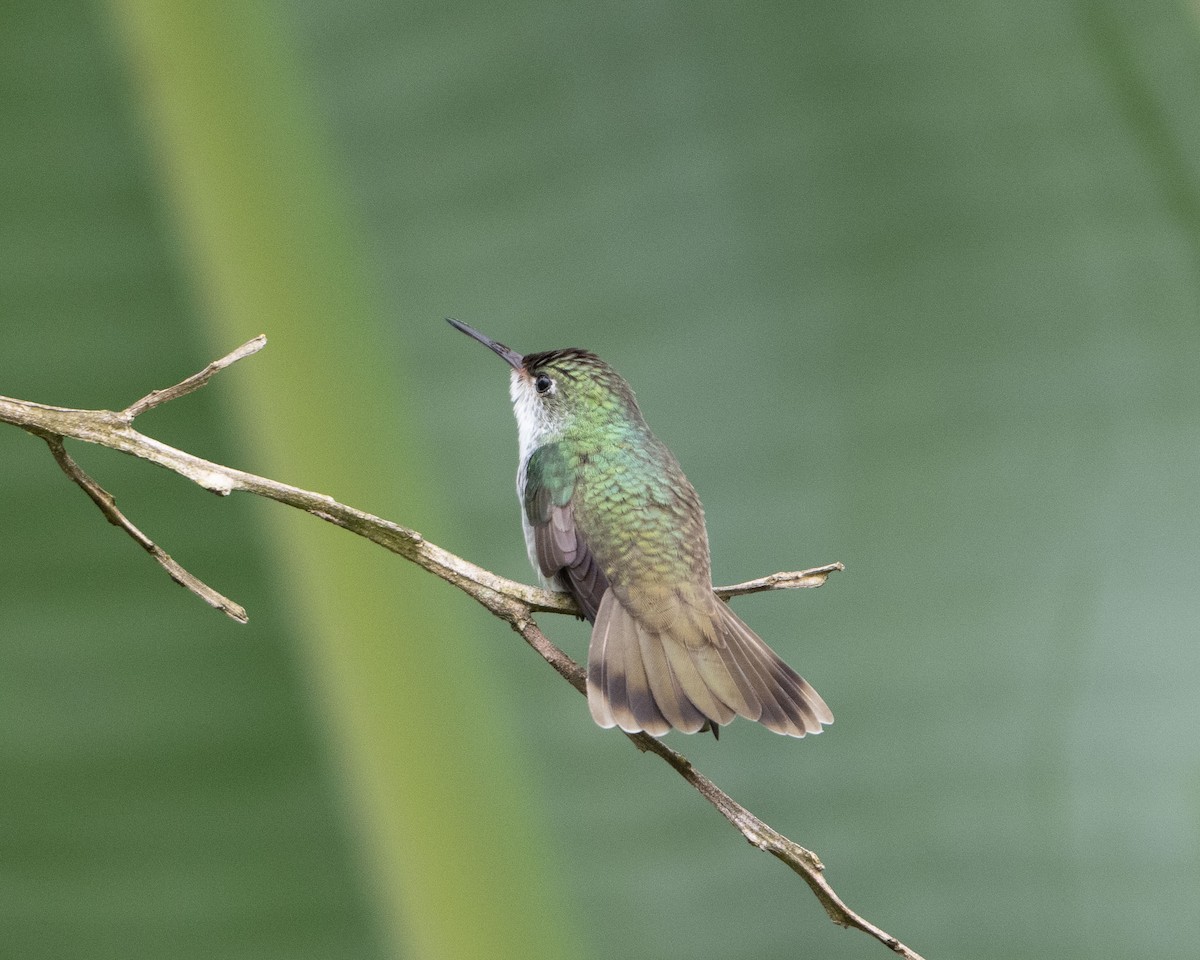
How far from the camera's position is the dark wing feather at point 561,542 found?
2463 mm

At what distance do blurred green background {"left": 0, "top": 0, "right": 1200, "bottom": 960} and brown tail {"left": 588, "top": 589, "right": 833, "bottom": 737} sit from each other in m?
0.14

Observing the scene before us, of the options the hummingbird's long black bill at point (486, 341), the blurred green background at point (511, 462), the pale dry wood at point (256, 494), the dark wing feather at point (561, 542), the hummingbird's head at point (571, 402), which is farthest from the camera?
the hummingbird's head at point (571, 402)

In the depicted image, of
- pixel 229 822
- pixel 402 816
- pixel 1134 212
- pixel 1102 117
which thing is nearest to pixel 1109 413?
pixel 1134 212

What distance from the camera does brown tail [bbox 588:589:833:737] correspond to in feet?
6.34

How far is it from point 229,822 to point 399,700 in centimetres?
43

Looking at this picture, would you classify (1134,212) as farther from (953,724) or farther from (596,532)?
(596,532)

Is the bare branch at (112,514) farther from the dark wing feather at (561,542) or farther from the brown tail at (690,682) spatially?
the dark wing feather at (561,542)

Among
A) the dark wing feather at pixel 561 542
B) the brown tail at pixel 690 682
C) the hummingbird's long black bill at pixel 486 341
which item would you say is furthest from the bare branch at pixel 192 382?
the dark wing feather at pixel 561 542

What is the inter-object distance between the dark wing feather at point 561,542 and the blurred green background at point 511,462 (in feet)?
0.30

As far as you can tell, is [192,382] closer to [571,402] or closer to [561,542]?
[561,542]

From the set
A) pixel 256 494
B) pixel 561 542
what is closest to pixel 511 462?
pixel 561 542

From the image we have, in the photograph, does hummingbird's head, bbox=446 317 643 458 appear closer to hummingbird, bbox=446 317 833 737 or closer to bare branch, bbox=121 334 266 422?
hummingbird, bbox=446 317 833 737

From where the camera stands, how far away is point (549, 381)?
9.41ft

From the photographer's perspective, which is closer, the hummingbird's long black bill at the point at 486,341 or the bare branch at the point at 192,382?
the bare branch at the point at 192,382
